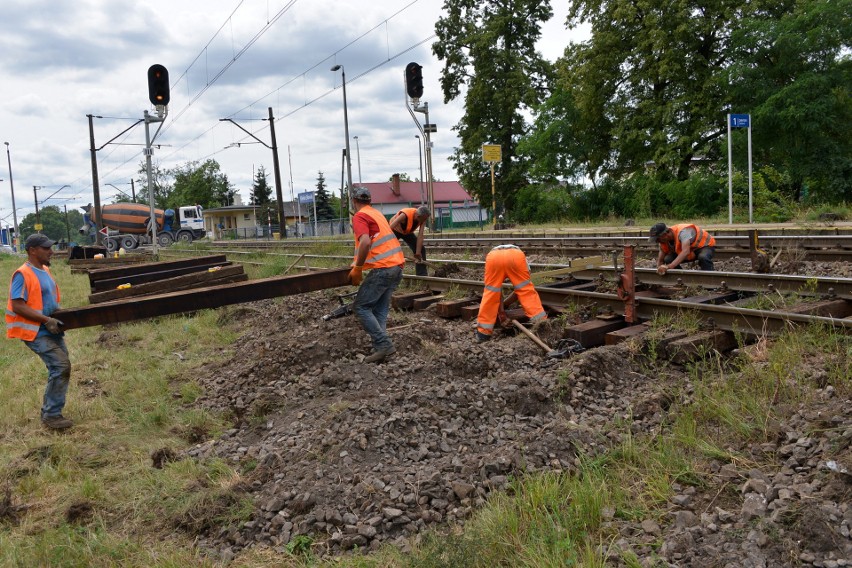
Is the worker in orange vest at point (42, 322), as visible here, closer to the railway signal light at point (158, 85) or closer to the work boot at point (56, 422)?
the work boot at point (56, 422)

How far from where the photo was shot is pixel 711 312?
20.0 feet

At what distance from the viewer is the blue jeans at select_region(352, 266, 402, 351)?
251 inches

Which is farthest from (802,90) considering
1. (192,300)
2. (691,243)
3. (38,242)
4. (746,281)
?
(38,242)

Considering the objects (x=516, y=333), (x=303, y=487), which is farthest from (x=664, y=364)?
(x=303, y=487)

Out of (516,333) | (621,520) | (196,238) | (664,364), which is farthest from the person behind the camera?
(196,238)

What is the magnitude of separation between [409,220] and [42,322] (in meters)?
5.09

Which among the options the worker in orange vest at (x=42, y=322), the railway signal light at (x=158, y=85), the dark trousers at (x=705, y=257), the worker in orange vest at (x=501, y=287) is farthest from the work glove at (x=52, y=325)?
the railway signal light at (x=158, y=85)

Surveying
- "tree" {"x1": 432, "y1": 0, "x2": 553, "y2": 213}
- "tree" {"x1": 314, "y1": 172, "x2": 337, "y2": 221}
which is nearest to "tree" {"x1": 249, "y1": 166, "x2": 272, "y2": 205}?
"tree" {"x1": 314, "y1": 172, "x2": 337, "y2": 221}

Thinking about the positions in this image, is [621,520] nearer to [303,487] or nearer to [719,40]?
[303,487]

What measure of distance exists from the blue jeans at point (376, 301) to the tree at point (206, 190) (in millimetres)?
83810

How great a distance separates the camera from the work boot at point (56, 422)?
5570 millimetres

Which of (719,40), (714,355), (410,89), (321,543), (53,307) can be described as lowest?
(321,543)

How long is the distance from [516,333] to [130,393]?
4.03 metres

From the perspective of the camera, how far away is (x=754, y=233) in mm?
8398
